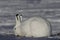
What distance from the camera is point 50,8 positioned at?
5.65m

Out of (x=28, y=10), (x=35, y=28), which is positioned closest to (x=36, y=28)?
(x=35, y=28)

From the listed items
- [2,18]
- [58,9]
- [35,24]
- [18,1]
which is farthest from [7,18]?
[35,24]

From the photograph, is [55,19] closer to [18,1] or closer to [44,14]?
[44,14]

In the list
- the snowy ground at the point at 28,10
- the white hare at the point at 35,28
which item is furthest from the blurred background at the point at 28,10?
the white hare at the point at 35,28

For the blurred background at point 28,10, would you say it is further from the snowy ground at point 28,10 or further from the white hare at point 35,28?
the white hare at point 35,28

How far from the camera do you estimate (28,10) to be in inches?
221

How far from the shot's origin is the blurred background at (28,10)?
5.28 metres

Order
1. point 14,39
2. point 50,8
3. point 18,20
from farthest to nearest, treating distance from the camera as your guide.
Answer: point 50,8 → point 18,20 → point 14,39

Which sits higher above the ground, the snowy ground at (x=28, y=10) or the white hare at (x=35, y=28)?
the snowy ground at (x=28, y=10)

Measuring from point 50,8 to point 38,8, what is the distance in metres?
0.23

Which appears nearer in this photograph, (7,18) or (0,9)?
(7,18)

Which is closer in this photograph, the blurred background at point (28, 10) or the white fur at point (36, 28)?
A: the white fur at point (36, 28)

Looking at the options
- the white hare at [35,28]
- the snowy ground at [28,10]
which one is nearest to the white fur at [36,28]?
the white hare at [35,28]

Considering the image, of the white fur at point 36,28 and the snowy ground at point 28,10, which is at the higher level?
the snowy ground at point 28,10
